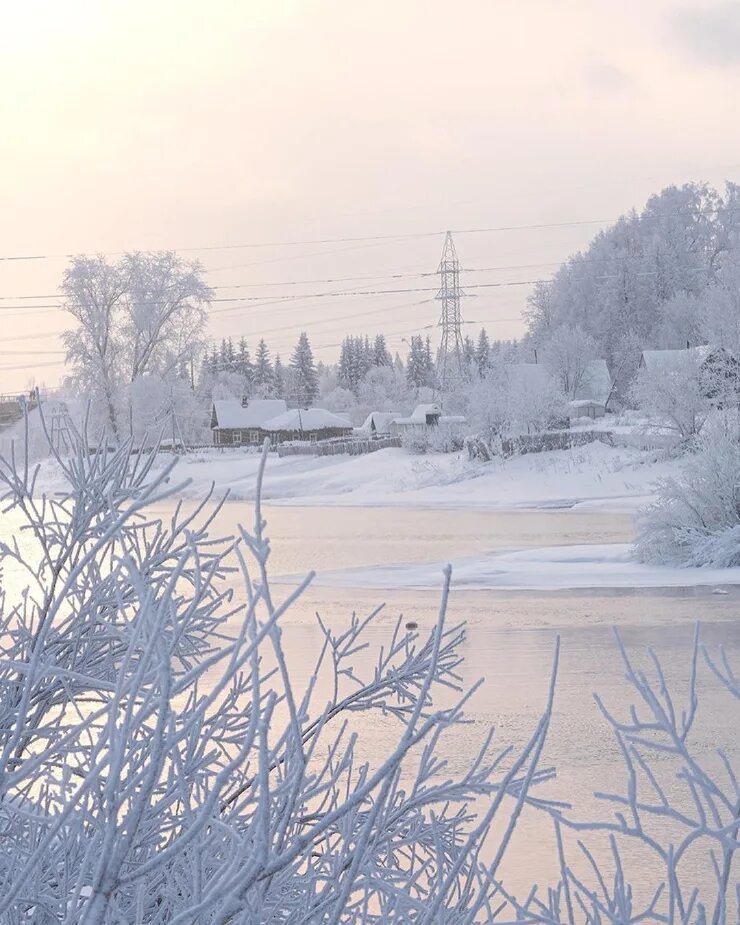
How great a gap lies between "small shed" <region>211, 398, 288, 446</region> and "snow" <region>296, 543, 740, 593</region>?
204 ft

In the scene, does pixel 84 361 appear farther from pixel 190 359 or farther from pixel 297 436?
pixel 297 436

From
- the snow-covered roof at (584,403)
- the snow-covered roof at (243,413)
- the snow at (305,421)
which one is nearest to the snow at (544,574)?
the snow-covered roof at (584,403)

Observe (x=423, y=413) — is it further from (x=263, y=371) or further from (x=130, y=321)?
(x=263, y=371)

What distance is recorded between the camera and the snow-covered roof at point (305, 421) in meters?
82.3

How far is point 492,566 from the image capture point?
21.5m

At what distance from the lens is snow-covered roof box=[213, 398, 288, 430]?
8662 centimetres

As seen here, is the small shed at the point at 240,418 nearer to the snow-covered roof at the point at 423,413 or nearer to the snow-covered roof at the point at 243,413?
the snow-covered roof at the point at 243,413

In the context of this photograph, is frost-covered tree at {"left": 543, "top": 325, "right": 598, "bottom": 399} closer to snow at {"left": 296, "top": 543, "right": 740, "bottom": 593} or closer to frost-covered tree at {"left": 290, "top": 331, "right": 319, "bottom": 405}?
frost-covered tree at {"left": 290, "top": 331, "right": 319, "bottom": 405}

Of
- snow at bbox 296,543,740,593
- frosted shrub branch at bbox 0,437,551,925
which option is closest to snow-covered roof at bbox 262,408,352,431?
snow at bbox 296,543,740,593

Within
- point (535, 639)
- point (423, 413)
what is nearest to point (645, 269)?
point (423, 413)

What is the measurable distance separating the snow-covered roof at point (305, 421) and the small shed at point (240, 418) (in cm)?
139

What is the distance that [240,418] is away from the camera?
87.4m

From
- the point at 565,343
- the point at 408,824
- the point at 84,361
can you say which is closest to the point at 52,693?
the point at 408,824

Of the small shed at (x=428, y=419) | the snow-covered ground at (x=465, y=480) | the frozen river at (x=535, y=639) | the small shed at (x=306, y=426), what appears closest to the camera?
the frozen river at (x=535, y=639)
